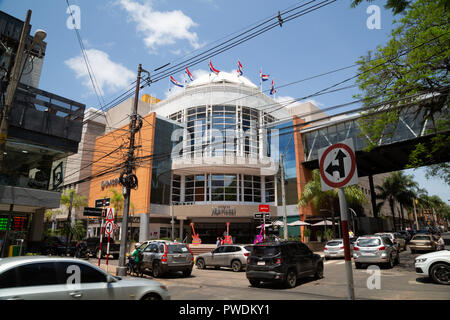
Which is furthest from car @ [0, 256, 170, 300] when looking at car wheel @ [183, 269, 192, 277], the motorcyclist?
car wheel @ [183, 269, 192, 277]

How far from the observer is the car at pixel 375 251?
1470 cm

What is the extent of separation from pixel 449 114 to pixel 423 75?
11.6 feet

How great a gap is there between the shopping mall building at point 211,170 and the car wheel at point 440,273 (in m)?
26.7

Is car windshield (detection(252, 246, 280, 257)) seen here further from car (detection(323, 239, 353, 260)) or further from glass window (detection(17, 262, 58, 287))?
car (detection(323, 239, 353, 260))

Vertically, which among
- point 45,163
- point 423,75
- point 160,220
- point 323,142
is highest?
point 323,142

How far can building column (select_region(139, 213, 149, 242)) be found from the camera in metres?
35.8

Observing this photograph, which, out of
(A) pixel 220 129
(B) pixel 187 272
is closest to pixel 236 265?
(B) pixel 187 272

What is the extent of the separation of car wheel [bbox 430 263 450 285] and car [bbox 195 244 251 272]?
8.88 meters

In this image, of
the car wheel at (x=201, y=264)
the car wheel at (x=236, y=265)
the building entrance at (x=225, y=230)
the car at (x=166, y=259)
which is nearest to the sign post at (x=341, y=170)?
the car at (x=166, y=259)

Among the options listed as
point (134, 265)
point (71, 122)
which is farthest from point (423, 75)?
point (71, 122)

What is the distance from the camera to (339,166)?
15.2 ft

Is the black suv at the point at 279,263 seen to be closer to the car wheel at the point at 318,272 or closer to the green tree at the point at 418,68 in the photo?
the car wheel at the point at 318,272

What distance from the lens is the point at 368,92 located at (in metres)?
15.7
